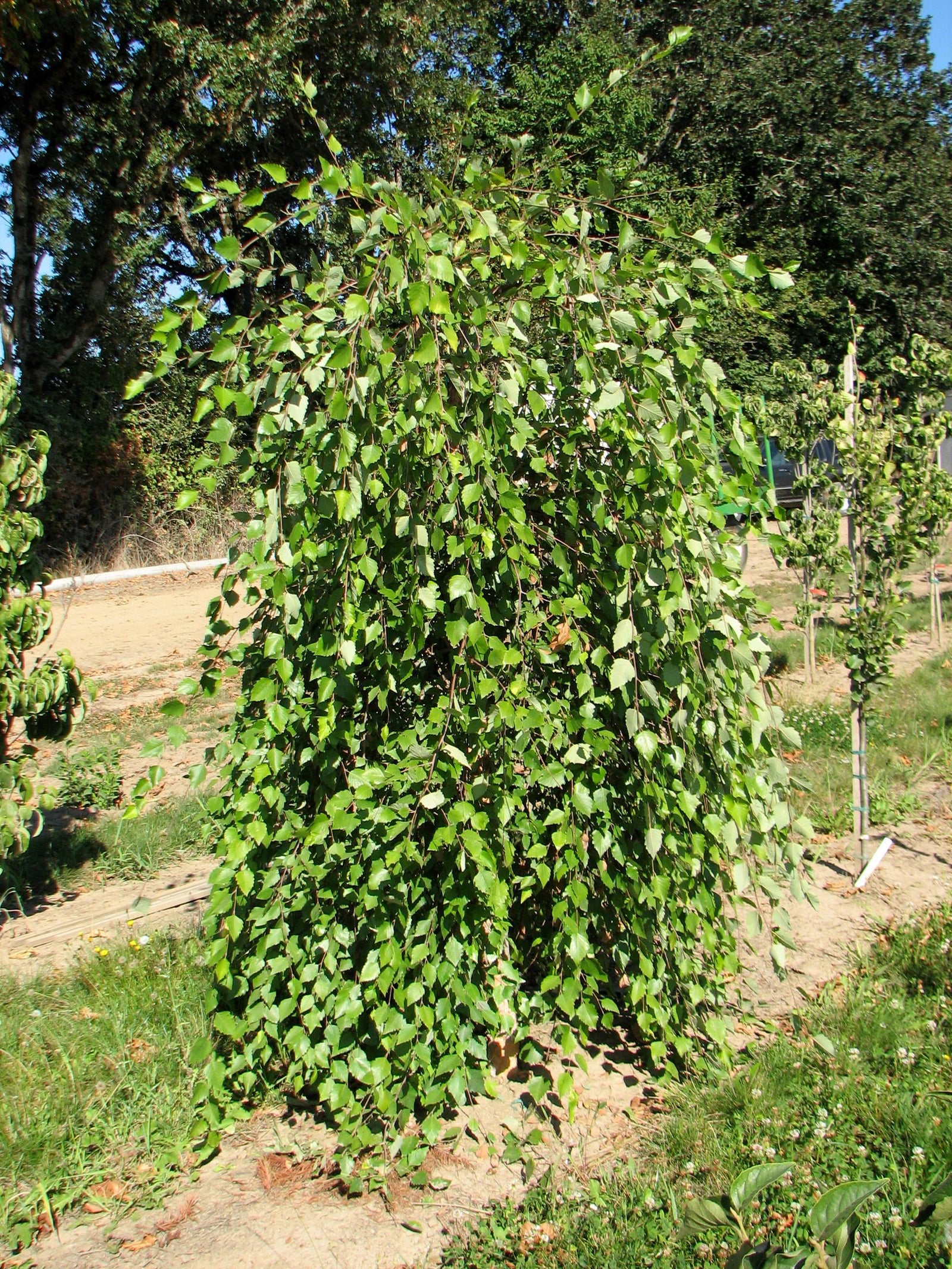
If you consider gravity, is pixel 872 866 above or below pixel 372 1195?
above

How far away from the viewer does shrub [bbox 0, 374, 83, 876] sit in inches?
153

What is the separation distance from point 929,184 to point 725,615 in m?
23.7

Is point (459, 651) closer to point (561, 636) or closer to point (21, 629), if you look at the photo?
point (561, 636)

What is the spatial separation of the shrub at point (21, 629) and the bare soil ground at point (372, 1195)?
0.81m

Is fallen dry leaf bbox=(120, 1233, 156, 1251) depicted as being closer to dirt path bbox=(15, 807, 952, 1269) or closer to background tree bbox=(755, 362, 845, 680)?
dirt path bbox=(15, 807, 952, 1269)

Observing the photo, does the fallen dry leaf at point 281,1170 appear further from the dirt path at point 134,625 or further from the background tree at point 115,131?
the background tree at point 115,131

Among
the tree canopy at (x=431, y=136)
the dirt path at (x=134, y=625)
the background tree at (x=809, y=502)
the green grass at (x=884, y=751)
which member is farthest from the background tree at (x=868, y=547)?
the tree canopy at (x=431, y=136)

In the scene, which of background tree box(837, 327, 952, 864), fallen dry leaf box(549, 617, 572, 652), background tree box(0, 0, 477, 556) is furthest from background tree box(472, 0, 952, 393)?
fallen dry leaf box(549, 617, 572, 652)

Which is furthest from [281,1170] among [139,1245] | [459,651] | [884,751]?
[884,751]

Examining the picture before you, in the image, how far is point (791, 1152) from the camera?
273 centimetres

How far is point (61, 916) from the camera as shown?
4.52 metres

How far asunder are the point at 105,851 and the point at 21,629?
161 centimetres

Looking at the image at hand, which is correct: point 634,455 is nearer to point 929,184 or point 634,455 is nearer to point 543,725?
point 543,725

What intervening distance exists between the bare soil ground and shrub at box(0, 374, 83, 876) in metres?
0.81
